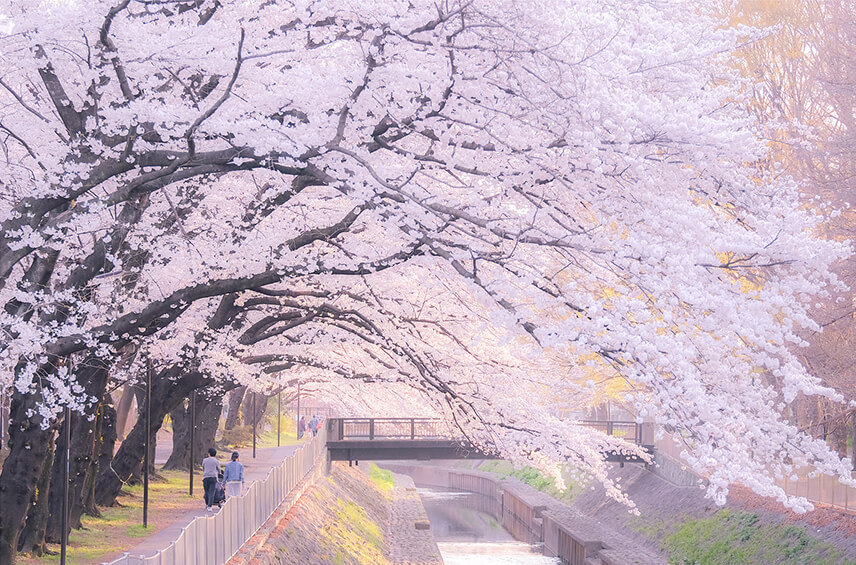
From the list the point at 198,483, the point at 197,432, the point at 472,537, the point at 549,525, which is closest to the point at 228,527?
the point at 198,483

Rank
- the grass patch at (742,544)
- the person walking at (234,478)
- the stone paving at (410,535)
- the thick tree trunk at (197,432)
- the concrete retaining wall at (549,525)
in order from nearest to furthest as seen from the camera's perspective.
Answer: the person walking at (234,478) < the grass patch at (742,544) < the thick tree trunk at (197,432) < the stone paving at (410,535) < the concrete retaining wall at (549,525)

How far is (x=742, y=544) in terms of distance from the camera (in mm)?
29391

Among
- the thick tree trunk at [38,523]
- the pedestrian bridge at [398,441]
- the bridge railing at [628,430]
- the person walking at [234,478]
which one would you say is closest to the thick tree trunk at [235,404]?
the pedestrian bridge at [398,441]

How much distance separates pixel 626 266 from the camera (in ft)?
29.9

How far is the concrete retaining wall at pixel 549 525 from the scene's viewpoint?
3550cm

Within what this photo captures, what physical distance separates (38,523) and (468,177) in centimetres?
920

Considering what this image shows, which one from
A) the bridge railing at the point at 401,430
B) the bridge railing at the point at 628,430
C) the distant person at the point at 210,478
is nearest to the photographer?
the distant person at the point at 210,478

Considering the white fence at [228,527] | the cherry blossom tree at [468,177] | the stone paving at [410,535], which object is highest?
the cherry blossom tree at [468,177]

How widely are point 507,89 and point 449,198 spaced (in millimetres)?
1937

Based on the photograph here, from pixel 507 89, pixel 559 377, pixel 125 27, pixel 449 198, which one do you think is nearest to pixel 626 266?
pixel 507 89

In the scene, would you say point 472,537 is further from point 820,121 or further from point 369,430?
point 820,121

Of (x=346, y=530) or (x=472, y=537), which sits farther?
(x=472, y=537)

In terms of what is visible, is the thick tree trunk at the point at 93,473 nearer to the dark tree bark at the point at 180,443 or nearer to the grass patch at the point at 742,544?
the dark tree bark at the point at 180,443

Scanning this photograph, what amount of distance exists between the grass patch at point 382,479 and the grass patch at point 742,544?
92.2ft
